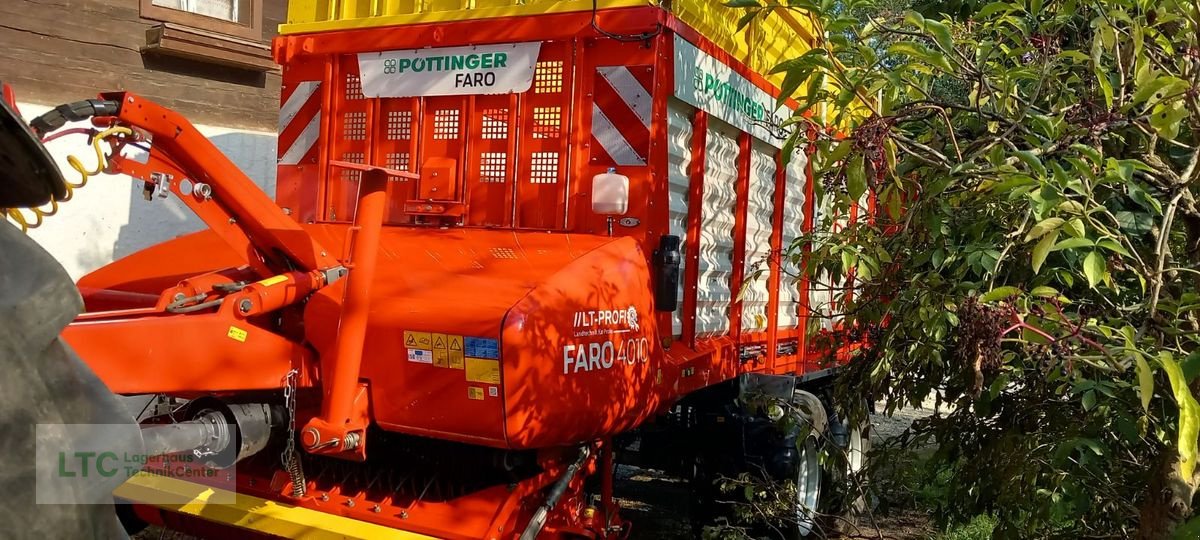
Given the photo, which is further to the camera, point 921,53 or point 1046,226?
point 921,53

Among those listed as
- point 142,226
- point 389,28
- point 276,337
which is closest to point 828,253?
point 276,337

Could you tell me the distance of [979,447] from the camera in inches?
114

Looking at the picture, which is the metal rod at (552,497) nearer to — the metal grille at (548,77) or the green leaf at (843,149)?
the metal grille at (548,77)

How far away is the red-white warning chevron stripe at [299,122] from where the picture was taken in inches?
180

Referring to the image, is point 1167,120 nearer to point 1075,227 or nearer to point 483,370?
point 1075,227

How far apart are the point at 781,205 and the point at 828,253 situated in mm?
2535

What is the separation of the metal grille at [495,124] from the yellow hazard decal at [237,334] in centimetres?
155

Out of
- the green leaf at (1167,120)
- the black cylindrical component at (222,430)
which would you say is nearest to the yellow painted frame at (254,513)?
the black cylindrical component at (222,430)

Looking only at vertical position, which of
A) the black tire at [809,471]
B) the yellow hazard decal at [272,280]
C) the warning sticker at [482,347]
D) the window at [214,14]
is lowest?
the black tire at [809,471]

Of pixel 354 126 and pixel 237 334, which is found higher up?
pixel 354 126

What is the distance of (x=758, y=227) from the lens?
501cm

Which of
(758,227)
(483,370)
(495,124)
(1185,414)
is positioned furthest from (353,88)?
(1185,414)

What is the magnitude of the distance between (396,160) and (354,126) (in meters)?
0.30

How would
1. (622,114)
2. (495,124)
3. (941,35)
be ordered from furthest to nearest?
1. (495,124)
2. (622,114)
3. (941,35)
